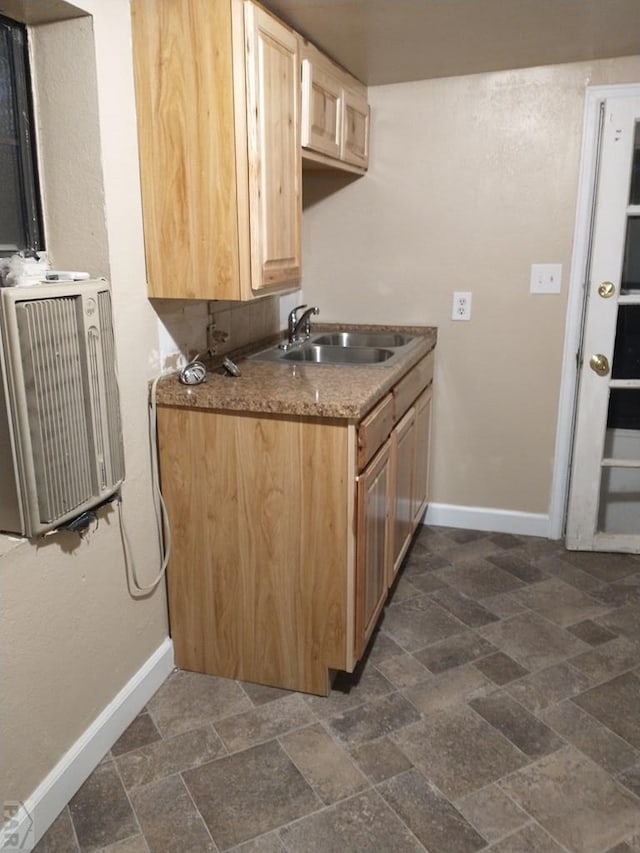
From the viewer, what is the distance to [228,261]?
1.82 metres

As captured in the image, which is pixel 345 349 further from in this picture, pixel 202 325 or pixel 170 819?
pixel 170 819

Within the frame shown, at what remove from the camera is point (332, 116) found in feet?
7.97

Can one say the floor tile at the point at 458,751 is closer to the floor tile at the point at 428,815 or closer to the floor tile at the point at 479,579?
the floor tile at the point at 428,815

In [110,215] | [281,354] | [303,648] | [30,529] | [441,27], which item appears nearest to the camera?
[30,529]

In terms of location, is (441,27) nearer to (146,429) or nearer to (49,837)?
(146,429)

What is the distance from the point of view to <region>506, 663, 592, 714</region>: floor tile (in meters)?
2.02

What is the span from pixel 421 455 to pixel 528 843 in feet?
5.26

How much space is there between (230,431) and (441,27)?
1.49 m

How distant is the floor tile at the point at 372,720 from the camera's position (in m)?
1.88

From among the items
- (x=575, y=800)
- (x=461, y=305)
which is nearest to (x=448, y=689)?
(x=575, y=800)

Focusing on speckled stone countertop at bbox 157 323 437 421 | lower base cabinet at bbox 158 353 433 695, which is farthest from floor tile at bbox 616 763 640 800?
speckled stone countertop at bbox 157 323 437 421

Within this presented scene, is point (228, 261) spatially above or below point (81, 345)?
above

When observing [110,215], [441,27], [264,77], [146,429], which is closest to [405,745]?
[146,429]

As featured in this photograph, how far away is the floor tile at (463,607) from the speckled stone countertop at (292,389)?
35.9 inches
